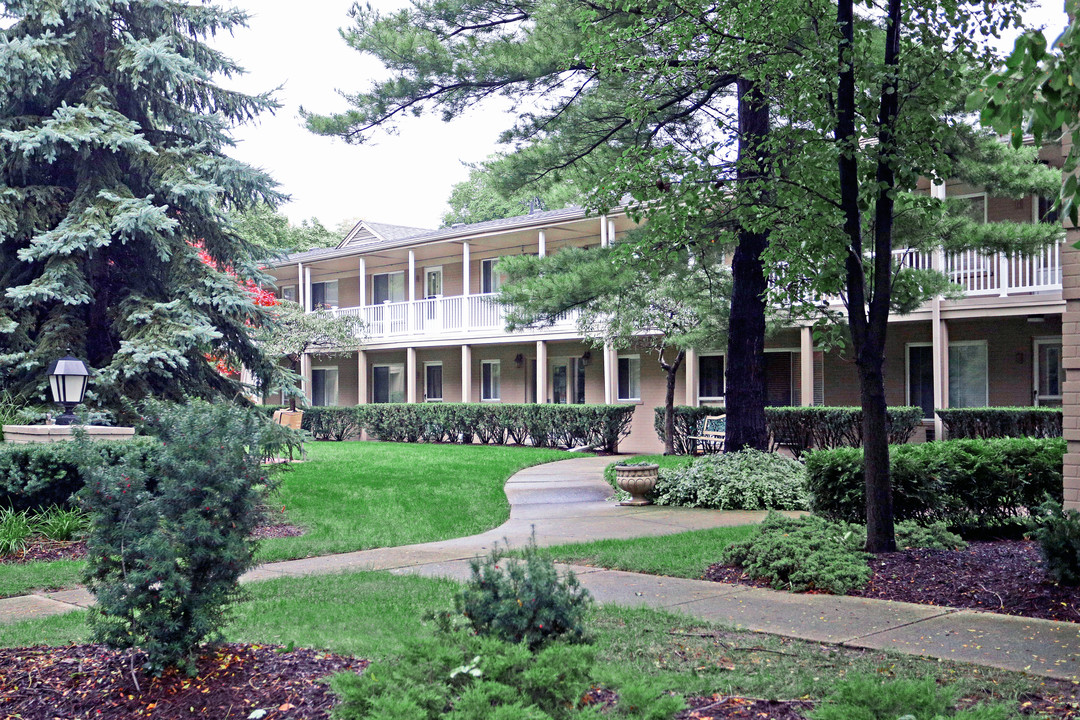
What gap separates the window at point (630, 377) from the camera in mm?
26109

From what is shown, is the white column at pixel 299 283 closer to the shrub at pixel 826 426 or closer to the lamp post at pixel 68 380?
the shrub at pixel 826 426

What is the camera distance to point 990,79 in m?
3.45

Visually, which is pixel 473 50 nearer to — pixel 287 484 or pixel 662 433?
pixel 287 484

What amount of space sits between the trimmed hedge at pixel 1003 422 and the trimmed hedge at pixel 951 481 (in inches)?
314

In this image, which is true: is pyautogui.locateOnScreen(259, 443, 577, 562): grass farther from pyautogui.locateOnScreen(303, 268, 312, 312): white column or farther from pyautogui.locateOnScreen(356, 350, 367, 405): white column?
pyautogui.locateOnScreen(303, 268, 312, 312): white column

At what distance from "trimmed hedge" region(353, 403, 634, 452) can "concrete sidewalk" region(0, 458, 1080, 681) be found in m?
11.3

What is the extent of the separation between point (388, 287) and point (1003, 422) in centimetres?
2094

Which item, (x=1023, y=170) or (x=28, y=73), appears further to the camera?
(x=1023, y=170)

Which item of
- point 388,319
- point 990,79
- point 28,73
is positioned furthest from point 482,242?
point 990,79

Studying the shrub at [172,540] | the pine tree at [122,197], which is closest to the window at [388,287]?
the pine tree at [122,197]

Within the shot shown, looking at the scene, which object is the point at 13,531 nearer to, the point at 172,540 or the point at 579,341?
the point at 172,540

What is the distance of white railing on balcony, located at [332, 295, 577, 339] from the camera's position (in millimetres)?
27211

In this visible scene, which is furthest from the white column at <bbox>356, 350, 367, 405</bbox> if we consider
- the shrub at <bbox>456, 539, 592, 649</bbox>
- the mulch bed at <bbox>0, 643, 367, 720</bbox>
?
the shrub at <bbox>456, 539, 592, 649</bbox>

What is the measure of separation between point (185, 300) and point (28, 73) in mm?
3619
